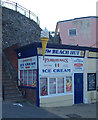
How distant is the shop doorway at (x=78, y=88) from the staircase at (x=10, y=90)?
4375mm

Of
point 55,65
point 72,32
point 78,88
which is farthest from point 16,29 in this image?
point 72,32

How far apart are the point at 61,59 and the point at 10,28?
910cm

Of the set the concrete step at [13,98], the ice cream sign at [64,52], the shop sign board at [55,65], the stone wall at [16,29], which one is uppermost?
the stone wall at [16,29]

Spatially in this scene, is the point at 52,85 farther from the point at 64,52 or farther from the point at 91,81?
the point at 91,81

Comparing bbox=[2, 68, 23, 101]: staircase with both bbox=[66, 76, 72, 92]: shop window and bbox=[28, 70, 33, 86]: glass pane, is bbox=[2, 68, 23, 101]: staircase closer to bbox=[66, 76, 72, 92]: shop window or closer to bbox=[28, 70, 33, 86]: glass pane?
bbox=[28, 70, 33, 86]: glass pane

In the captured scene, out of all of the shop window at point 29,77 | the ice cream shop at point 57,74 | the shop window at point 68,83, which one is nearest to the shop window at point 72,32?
the ice cream shop at point 57,74

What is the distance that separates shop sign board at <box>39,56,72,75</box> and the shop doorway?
0.96 meters

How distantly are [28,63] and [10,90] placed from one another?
8.43ft

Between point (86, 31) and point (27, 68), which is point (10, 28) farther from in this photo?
point (86, 31)

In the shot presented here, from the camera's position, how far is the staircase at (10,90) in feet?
47.2

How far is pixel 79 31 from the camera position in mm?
29844

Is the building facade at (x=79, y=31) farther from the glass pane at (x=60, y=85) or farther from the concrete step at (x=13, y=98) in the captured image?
the concrete step at (x=13, y=98)

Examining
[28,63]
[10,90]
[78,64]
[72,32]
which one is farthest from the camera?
[72,32]

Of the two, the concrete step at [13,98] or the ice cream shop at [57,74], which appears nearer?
the ice cream shop at [57,74]
